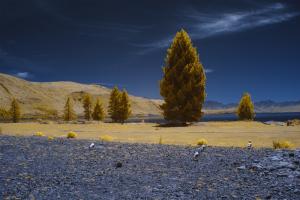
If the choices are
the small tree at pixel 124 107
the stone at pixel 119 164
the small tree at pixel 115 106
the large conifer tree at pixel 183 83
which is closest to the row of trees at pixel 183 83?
the large conifer tree at pixel 183 83

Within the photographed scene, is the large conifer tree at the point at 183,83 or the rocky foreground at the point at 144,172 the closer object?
the rocky foreground at the point at 144,172

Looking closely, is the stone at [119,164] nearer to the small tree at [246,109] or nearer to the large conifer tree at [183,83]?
the large conifer tree at [183,83]

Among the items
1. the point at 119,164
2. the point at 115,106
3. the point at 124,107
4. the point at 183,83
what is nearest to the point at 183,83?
the point at 183,83

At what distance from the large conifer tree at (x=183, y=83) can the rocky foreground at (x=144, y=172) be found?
20.2 m

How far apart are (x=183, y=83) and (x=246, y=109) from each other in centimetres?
3470

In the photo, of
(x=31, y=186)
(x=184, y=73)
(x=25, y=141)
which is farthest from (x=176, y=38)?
(x=31, y=186)

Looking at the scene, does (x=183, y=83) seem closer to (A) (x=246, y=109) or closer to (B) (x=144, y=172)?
(B) (x=144, y=172)

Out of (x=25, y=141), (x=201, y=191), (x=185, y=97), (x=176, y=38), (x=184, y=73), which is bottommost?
(x=201, y=191)

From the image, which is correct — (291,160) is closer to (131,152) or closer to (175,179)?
(175,179)

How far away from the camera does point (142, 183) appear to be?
10914mm

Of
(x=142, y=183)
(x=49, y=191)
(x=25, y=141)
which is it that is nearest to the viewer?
(x=49, y=191)

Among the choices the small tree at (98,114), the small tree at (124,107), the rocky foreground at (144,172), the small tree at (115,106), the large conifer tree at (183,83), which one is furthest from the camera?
the small tree at (98,114)

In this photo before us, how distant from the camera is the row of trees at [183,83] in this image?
3566 centimetres

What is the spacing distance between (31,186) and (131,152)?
502 centimetres
